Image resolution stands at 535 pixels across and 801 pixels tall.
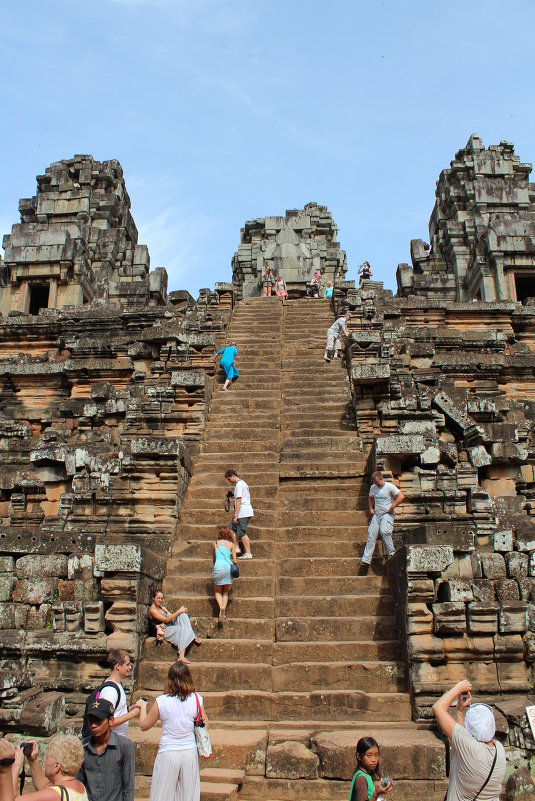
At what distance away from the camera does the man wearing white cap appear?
14.2ft

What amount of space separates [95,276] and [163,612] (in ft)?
61.9

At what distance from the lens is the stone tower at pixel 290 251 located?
26.3 metres

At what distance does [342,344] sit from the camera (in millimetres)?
14469

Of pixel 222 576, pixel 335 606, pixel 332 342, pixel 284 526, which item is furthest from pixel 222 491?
pixel 332 342

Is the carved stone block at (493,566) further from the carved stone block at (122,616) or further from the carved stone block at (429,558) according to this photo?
the carved stone block at (122,616)

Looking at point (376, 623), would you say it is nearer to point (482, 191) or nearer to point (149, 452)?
point (149, 452)

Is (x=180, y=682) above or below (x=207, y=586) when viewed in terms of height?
below

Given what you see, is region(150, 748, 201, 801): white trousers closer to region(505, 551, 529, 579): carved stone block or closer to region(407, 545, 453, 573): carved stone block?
region(407, 545, 453, 573): carved stone block

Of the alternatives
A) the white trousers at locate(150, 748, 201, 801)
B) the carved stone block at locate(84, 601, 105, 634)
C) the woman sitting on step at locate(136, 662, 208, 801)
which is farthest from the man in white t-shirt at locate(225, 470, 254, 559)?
the white trousers at locate(150, 748, 201, 801)

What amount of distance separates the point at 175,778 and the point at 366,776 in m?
1.33

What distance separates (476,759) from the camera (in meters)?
4.34

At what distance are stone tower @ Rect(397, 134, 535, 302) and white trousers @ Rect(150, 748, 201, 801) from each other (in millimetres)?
18324

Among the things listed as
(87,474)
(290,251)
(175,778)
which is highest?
(290,251)

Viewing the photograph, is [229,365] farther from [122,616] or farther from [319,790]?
[319,790]
